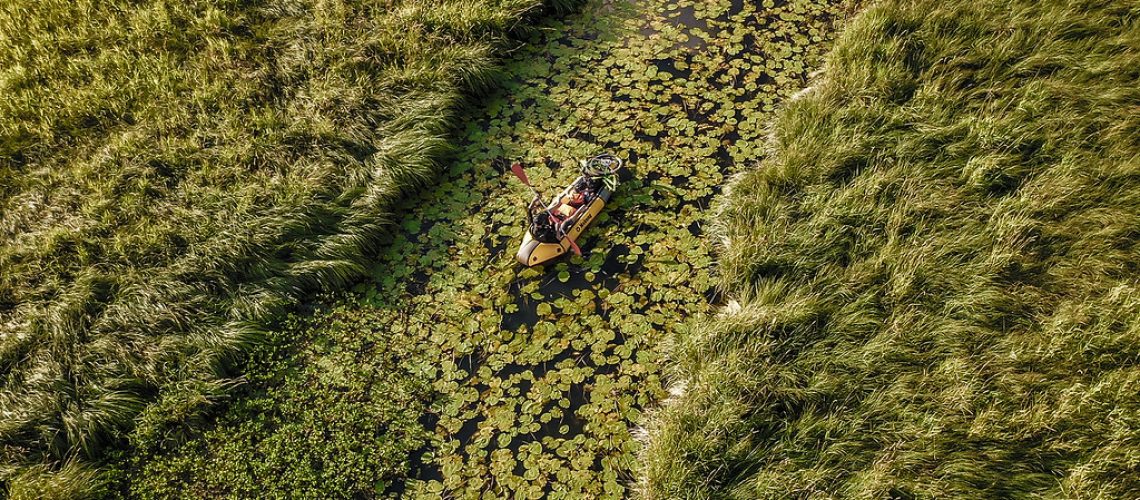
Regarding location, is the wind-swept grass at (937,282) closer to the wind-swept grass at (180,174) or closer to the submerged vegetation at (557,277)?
the submerged vegetation at (557,277)

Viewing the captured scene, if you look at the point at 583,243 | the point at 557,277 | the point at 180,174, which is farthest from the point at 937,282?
the point at 180,174

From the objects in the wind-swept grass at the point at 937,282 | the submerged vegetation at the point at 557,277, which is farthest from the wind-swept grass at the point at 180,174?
the wind-swept grass at the point at 937,282

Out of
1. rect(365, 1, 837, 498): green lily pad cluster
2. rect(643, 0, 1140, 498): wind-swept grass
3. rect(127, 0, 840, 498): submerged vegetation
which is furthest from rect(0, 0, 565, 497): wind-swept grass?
rect(643, 0, 1140, 498): wind-swept grass

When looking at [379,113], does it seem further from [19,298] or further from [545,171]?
[19,298]

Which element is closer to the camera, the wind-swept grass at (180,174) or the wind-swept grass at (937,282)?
the wind-swept grass at (937,282)

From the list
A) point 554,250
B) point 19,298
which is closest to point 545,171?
point 554,250
